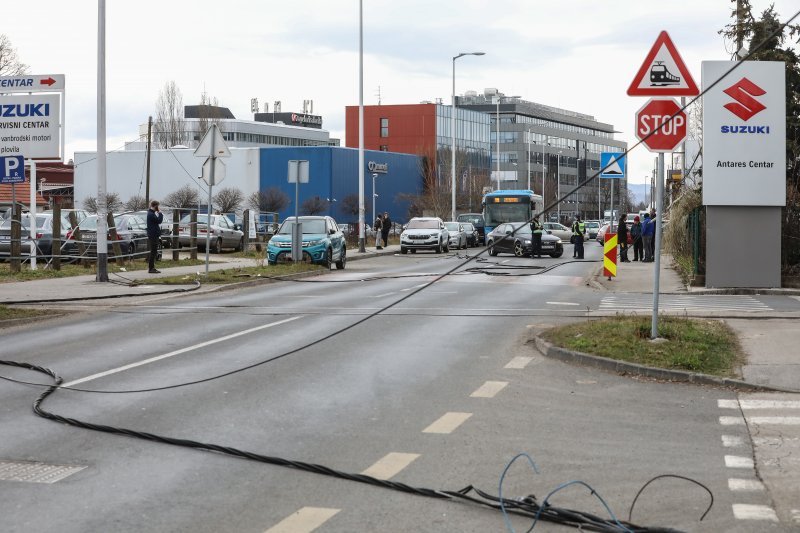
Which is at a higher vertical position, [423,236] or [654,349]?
[423,236]

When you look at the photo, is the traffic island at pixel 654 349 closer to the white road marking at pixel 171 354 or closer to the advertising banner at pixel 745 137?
the white road marking at pixel 171 354

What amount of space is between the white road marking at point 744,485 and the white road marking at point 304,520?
2374 millimetres

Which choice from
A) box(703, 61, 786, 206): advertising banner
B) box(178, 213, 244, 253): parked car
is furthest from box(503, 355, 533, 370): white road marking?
box(178, 213, 244, 253): parked car

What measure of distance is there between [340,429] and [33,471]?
7.53ft

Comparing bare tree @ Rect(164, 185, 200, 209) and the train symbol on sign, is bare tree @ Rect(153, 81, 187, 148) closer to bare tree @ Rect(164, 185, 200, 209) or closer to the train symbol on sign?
bare tree @ Rect(164, 185, 200, 209)

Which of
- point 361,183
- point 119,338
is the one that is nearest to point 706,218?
point 119,338

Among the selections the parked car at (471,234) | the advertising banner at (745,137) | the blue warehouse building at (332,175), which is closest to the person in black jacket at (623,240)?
the advertising banner at (745,137)

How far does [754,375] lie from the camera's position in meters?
10.6

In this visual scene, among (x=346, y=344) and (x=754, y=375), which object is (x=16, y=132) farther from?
(x=754, y=375)

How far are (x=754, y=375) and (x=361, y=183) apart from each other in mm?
39595

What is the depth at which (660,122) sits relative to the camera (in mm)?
12062

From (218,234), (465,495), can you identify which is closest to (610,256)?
(218,234)

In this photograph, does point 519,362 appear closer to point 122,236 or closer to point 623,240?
point 122,236

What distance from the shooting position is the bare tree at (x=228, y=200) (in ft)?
278
